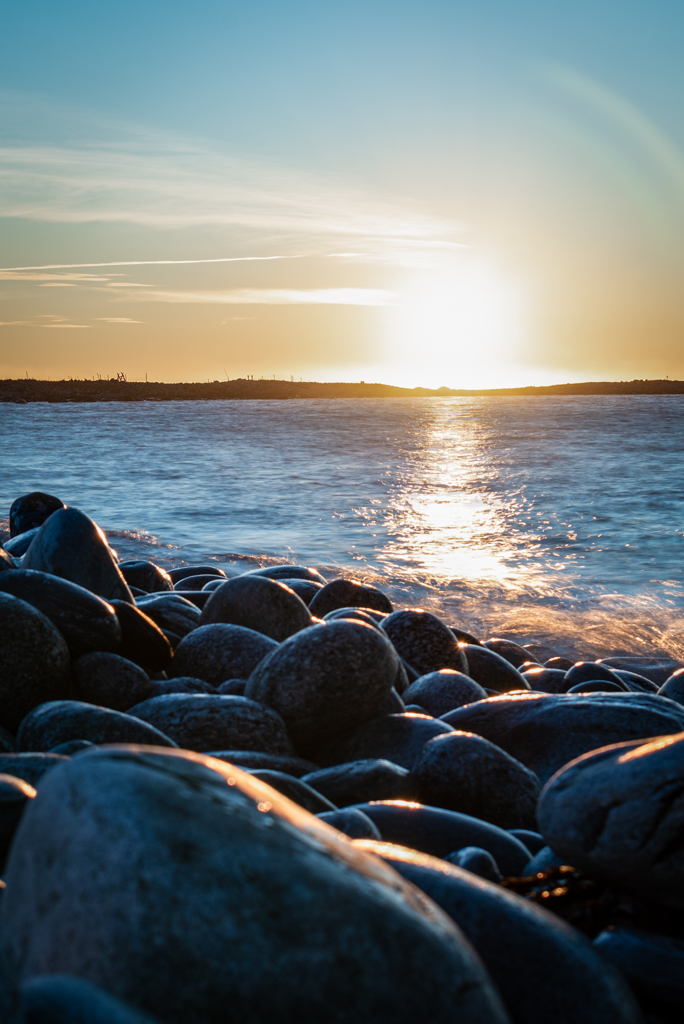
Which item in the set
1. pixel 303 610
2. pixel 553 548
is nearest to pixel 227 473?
pixel 553 548

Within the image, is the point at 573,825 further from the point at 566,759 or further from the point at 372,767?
the point at 566,759

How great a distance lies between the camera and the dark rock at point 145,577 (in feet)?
24.0

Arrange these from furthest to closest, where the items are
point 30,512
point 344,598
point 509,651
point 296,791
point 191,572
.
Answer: point 30,512 < point 191,572 < point 509,651 < point 344,598 < point 296,791

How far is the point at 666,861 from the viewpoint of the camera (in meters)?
1.88

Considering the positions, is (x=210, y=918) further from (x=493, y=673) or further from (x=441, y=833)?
(x=493, y=673)

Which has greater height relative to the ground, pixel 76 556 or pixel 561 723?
pixel 76 556

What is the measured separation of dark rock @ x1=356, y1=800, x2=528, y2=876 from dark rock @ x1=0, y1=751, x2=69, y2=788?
3.40ft

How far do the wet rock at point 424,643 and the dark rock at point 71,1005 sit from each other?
4.29 meters

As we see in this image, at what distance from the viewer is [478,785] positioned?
2998 mm

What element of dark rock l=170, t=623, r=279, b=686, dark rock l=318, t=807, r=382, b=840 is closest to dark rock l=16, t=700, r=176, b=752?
dark rock l=318, t=807, r=382, b=840

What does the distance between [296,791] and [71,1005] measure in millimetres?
1548

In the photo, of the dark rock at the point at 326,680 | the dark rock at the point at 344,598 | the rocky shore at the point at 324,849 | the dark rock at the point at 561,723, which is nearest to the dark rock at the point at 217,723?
the rocky shore at the point at 324,849

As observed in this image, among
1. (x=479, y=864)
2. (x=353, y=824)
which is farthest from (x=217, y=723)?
(x=479, y=864)

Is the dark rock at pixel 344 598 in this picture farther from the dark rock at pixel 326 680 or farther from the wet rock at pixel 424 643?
the dark rock at pixel 326 680
